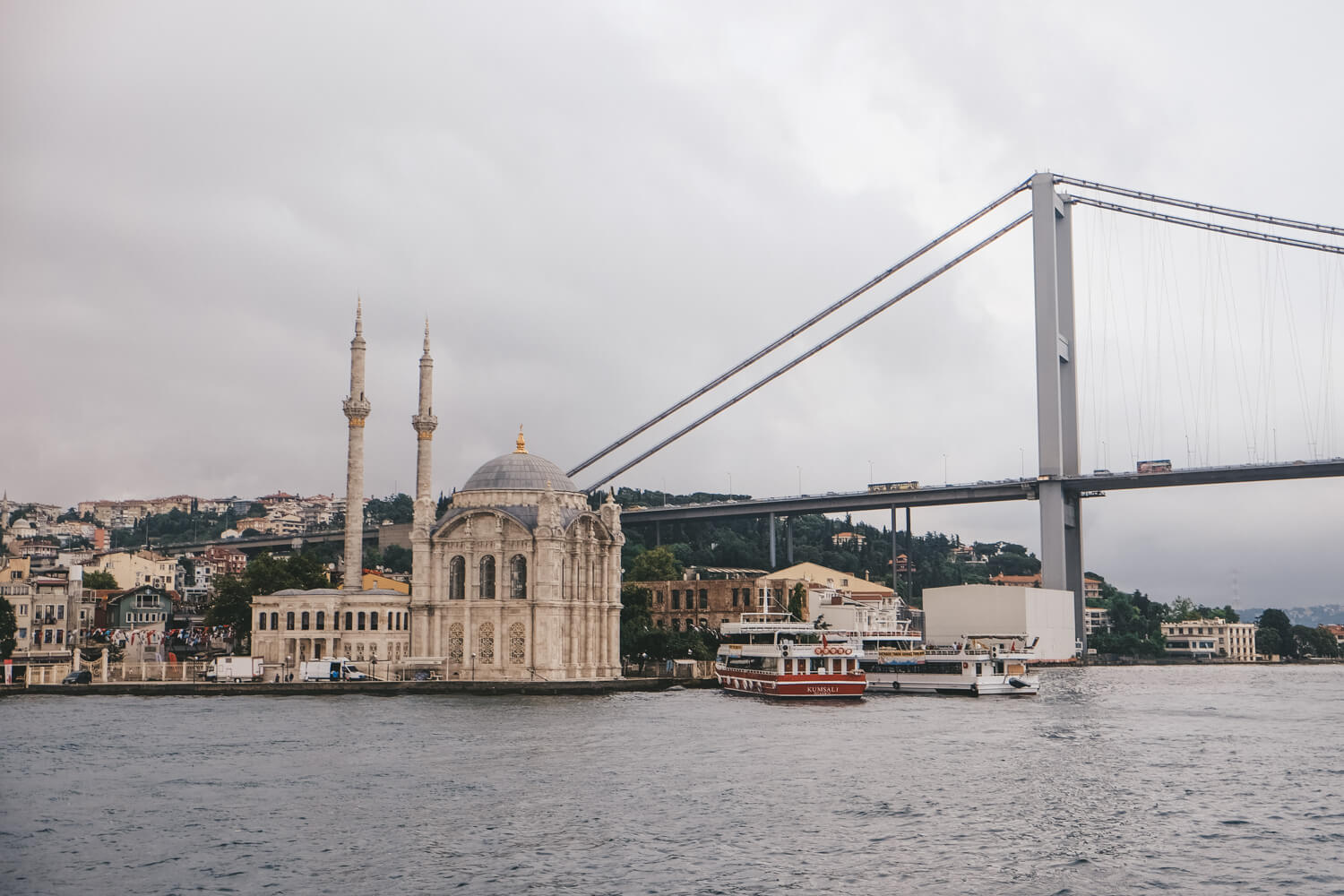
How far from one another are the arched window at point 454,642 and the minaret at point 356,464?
24.8 feet

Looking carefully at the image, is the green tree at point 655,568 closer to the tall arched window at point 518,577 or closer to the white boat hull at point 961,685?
the tall arched window at point 518,577

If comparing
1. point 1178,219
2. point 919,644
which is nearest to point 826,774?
point 919,644

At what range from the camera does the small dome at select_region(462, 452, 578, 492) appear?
6206 cm

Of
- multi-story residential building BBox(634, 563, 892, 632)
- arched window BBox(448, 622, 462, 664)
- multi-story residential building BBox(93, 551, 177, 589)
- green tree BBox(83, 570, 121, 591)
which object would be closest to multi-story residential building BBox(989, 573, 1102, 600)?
multi-story residential building BBox(634, 563, 892, 632)

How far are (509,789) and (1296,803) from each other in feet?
49.3

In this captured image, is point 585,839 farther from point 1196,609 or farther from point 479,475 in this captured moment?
point 1196,609

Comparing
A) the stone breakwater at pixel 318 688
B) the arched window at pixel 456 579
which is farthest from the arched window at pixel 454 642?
the stone breakwater at pixel 318 688

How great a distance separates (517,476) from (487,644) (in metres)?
7.60

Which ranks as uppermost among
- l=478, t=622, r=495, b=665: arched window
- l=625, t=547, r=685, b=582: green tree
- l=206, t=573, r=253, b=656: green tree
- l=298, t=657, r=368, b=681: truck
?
l=625, t=547, r=685, b=582: green tree

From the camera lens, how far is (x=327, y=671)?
58.5m

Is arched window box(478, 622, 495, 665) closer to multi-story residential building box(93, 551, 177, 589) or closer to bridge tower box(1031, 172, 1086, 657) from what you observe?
bridge tower box(1031, 172, 1086, 657)

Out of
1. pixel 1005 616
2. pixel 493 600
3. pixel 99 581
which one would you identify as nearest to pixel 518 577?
pixel 493 600

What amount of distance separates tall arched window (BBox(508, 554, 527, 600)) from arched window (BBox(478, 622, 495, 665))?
1.77m

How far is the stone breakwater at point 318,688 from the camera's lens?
182ft
